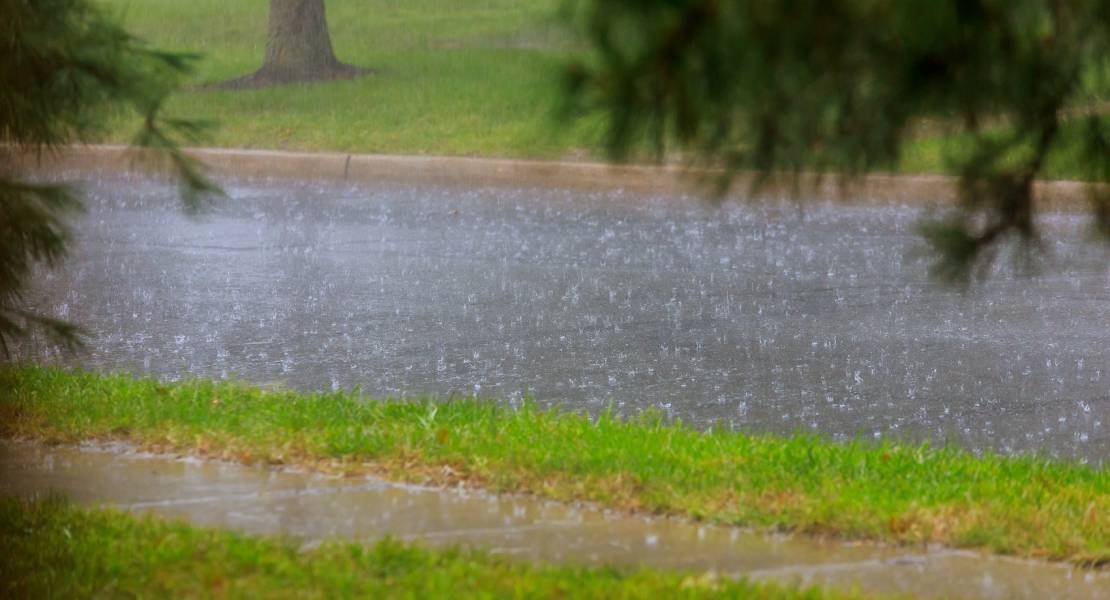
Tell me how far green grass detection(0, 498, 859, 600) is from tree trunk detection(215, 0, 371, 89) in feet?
50.2

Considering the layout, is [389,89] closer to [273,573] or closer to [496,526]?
[496,526]

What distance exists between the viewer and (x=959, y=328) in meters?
8.92

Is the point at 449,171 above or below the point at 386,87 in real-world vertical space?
below

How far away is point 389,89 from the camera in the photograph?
1902 cm

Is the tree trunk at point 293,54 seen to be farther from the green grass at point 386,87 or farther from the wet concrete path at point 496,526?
the wet concrete path at point 496,526

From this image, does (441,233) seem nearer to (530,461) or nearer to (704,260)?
(704,260)

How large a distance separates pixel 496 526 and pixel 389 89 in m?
14.5

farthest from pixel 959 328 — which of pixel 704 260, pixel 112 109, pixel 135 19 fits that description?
pixel 135 19

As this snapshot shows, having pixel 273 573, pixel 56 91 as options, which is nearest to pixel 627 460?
pixel 273 573

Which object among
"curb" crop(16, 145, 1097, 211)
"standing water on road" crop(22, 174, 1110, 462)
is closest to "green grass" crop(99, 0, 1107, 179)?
"curb" crop(16, 145, 1097, 211)

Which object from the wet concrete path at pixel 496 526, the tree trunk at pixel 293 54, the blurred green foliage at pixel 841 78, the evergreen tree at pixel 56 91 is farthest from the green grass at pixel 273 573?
the tree trunk at pixel 293 54

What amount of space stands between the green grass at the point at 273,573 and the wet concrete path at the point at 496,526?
224 millimetres

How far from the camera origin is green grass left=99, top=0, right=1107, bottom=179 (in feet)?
53.8

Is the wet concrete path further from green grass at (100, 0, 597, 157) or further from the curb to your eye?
the curb
